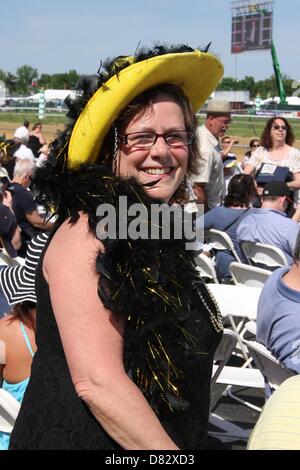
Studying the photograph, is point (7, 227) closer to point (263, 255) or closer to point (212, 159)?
point (212, 159)

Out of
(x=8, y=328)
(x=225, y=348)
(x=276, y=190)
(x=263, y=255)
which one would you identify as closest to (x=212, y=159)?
(x=276, y=190)

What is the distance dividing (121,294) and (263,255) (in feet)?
12.2

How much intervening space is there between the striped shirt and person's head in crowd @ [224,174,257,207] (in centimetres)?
337

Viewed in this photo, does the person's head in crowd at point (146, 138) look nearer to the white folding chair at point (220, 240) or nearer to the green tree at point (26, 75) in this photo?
the white folding chair at point (220, 240)

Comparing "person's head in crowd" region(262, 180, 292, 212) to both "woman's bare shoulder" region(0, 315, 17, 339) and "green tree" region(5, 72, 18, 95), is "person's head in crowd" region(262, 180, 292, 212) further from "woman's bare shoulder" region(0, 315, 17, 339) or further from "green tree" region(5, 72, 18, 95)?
"green tree" region(5, 72, 18, 95)

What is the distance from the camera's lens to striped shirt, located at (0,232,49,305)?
2.29 metres

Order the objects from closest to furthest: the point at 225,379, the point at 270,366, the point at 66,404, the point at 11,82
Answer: the point at 66,404
the point at 270,366
the point at 225,379
the point at 11,82

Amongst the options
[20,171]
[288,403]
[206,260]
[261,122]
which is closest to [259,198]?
[206,260]

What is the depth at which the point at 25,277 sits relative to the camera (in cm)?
240

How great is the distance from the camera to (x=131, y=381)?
1.32 m

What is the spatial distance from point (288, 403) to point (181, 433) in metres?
0.39

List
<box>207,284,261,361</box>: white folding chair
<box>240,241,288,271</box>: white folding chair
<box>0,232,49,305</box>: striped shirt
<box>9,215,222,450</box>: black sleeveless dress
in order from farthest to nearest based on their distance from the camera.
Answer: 1. <box>240,241,288,271</box>: white folding chair
2. <box>207,284,261,361</box>: white folding chair
3. <box>0,232,49,305</box>: striped shirt
4. <box>9,215,222,450</box>: black sleeveless dress

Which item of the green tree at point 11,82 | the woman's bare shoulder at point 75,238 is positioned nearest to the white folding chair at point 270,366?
the woman's bare shoulder at point 75,238

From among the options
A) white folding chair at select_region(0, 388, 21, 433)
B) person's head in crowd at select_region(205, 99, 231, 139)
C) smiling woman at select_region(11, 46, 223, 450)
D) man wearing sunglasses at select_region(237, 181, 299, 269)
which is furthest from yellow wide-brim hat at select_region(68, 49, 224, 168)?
person's head in crowd at select_region(205, 99, 231, 139)
